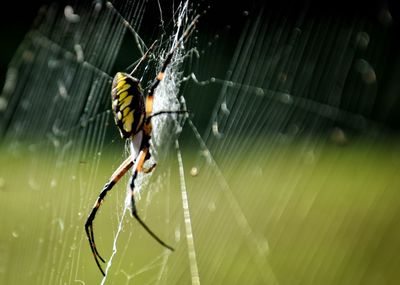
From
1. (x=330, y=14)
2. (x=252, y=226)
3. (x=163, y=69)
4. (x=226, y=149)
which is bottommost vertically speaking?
(x=252, y=226)

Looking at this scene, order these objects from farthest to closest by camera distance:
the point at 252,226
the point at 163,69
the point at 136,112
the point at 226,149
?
1. the point at 252,226
2. the point at 226,149
3. the point at 136,112
4. the point at 163,69

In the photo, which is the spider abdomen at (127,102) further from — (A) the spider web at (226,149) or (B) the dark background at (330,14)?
(B) the dark background at (330,14)

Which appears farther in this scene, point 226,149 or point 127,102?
point 226,149

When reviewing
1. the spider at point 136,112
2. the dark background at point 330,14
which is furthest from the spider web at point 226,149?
the spider at point 136,112

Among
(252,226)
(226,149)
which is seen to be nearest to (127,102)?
(226,149)

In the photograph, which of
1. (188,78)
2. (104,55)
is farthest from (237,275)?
(104,55)

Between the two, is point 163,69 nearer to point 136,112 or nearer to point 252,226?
point 136,112
